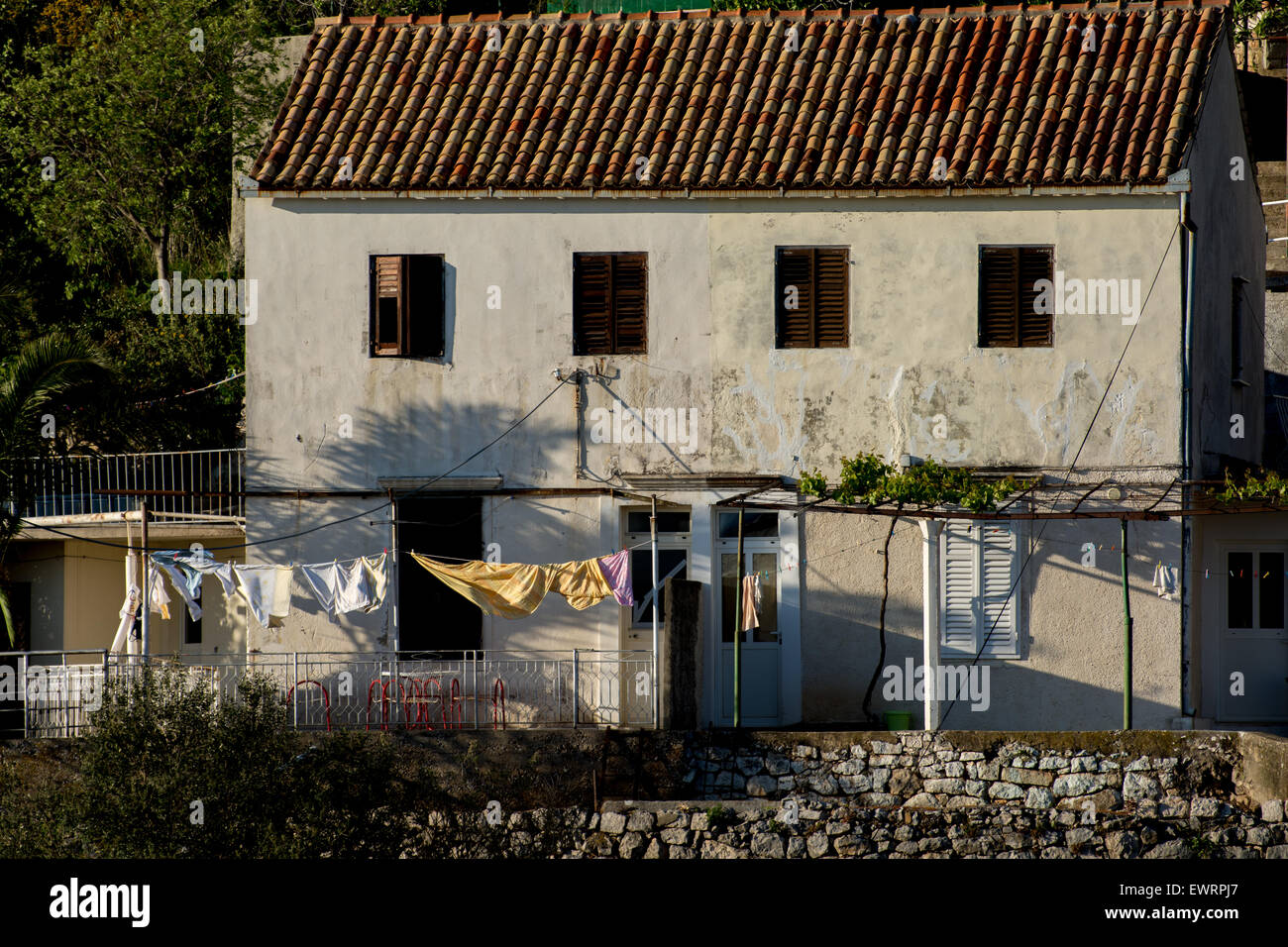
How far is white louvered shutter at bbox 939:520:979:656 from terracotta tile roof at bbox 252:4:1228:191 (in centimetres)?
415

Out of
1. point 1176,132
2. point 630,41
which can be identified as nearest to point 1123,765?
point 1176,132

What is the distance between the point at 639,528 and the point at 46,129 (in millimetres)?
14196

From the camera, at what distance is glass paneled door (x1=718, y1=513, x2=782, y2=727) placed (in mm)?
19453

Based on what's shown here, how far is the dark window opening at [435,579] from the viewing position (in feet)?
64.8

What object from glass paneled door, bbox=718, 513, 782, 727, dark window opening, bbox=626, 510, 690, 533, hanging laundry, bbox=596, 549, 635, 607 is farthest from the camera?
dark window opening, bbox=626, 510, 690, 533

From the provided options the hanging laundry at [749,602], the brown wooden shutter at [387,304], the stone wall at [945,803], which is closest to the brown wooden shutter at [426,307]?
the brown wooden shutter at [387,304]

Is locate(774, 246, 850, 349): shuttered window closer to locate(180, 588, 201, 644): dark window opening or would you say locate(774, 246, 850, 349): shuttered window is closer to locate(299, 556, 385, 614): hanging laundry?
locate(299, 556, 385, 614): hanging laundry

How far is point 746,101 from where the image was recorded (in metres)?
20.7

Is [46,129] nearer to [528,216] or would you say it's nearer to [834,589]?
[528,216]

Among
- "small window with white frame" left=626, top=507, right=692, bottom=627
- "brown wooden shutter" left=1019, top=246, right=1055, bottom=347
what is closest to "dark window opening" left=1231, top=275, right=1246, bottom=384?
"brown wooden shutter" left=1019, top=246, right=1055, bottom=347

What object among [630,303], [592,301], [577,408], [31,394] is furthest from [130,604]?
[630,303]

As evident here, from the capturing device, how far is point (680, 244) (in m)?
19.8

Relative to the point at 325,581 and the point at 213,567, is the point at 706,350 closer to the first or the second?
the point at 325,581

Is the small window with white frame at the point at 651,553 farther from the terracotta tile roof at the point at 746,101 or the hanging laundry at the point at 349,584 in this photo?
the terracotta tile roof at the point at 746,101
